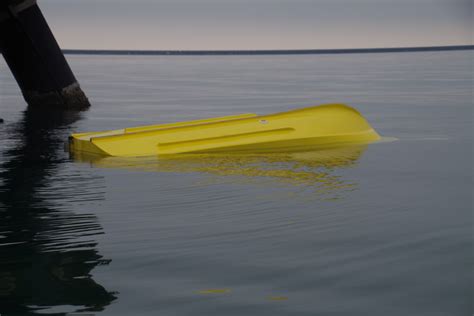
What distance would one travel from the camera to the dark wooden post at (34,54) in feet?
79.4

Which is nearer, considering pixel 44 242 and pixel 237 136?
pixel 44 242

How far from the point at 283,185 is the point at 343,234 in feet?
10.3

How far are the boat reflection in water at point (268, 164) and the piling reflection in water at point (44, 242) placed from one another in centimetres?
119

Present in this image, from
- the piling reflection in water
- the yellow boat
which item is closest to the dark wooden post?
the yellow boat

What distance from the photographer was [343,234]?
8383 millimetres

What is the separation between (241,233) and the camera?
8438mm

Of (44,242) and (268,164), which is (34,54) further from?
(44,242)

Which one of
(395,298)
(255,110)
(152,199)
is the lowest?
(395,298)

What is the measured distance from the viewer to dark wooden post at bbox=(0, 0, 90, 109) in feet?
79.4

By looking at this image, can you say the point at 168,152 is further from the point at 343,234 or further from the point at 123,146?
the point at 343,234

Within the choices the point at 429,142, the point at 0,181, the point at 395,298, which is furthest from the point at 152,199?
the point at 429,142

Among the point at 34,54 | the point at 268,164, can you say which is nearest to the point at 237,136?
the point at 268,164

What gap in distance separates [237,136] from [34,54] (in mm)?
11342

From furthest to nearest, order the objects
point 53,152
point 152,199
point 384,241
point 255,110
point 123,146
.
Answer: point 255,110 < point 53,152 < point 123,146 < point 152,199 < point 384,241
